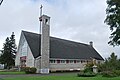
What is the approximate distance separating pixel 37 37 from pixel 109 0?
17.5m

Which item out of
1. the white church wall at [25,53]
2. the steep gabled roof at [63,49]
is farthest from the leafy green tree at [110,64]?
the white church wall at [25,53]

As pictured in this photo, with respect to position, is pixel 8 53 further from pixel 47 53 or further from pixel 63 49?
pixel 47 53

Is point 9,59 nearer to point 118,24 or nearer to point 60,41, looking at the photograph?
point 60,41

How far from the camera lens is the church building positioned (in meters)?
42.7

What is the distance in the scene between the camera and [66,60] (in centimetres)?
4962

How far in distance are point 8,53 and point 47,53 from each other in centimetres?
2004

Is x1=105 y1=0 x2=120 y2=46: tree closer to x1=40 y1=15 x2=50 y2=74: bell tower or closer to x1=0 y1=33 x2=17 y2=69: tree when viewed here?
x1=40 y1=15 x2=50 y2=74: bell tower

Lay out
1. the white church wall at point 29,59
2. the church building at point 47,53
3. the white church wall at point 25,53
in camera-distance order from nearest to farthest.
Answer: the church building at point 47,53 → the white church wall at point 29,59 → the white church wall at point 25,53

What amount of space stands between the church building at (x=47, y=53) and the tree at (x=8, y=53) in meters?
7.80

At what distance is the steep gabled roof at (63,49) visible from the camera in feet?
152

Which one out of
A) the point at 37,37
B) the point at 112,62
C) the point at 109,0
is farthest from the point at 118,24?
the point at 37,37

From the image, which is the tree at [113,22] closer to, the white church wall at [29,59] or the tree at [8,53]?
the white church wall at [29,59]

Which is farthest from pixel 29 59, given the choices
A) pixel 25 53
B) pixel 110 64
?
pixel 110 64

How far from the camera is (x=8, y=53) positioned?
59.3m
